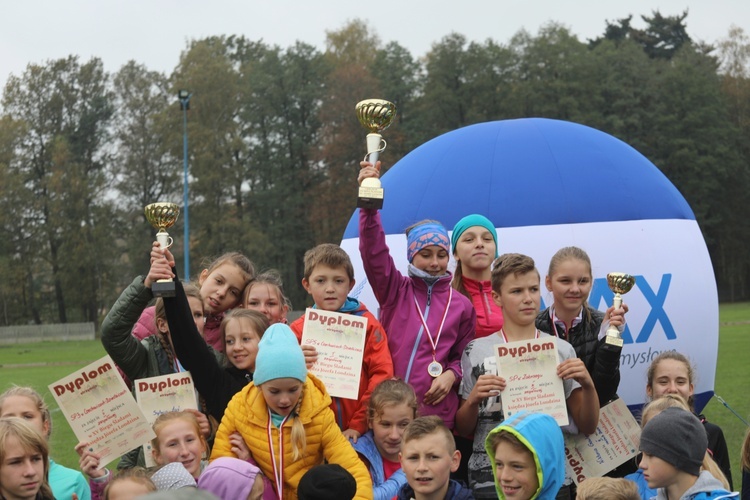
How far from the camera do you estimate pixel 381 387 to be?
554cm

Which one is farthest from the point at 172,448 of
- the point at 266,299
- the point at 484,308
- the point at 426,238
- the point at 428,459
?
the point at 484,308

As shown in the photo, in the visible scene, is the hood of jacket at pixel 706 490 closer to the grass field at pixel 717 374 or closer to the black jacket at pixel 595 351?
the black jacket at pixel 595 351

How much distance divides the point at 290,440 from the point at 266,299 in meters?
1.35

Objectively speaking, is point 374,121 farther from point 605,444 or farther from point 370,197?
point 605,444

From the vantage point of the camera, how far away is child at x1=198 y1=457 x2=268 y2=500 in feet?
15.7

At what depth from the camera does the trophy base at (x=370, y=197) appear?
5.72 meters

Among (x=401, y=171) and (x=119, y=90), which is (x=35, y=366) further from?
(x=119, y=90)

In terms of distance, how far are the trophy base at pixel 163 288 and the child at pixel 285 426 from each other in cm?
63

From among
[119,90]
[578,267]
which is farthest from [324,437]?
[119,90]

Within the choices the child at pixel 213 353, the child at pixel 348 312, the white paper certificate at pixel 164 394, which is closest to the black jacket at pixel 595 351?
the child at pixel 348 312

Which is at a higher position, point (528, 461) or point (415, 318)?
point (415, 318)

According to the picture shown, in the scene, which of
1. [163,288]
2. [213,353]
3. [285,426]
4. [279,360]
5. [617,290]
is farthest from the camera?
[617,290]

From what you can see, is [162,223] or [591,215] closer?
[162,223]

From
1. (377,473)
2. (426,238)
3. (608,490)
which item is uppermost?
(426,238)
